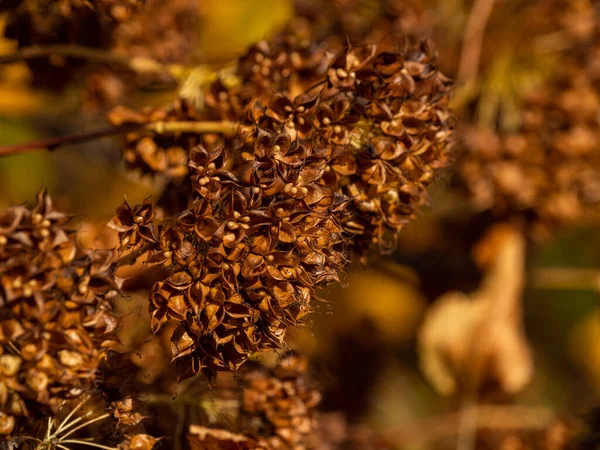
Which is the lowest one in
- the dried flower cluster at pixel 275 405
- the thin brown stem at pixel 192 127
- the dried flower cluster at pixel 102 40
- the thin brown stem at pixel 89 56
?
the dried flower cluster at pixel 275 405

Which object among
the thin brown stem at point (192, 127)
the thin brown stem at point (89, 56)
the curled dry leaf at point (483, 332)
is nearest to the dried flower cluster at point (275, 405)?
the thin brown stem at point (192, 127)

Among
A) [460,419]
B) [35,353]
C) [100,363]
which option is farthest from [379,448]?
[35,353]

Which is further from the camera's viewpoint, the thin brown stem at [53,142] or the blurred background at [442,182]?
the blurred background at [442,182]

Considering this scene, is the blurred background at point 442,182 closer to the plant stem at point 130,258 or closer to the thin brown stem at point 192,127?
the thin brown stem at point 192,127

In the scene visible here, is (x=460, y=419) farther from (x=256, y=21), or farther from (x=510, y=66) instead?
(x=256, y=21)

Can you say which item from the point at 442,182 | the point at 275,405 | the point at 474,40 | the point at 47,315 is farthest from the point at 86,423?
the point at 474,40

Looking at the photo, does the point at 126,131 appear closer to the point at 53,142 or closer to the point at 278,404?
the point at 53,142
